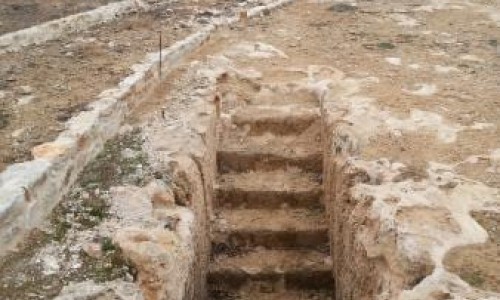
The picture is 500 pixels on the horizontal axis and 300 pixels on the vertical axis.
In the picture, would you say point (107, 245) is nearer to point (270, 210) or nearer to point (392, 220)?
Result: point (392, 220)

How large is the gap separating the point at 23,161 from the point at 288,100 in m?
2.28

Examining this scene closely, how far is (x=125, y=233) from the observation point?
3322 millimetres

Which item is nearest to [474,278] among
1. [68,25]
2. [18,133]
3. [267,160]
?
[267,160]

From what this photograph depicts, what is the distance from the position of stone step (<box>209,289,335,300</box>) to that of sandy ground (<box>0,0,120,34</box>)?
9.90 ft

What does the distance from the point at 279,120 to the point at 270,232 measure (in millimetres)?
930

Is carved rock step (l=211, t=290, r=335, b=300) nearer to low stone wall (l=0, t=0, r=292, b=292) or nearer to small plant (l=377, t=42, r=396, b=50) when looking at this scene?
low stone wall (l=0, t=0, r=292, b=292)

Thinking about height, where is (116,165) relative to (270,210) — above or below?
above

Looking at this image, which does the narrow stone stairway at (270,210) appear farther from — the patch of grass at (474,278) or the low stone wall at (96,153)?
the patch of grass at (474,278)

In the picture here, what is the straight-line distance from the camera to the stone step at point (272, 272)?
4465 mm

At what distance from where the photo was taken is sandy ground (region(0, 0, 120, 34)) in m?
6.04

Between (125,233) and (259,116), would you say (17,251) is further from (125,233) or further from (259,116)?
(259,116)

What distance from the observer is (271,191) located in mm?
4668

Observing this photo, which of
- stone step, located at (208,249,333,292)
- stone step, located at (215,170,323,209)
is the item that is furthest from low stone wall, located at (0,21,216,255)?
stone step, located at (208,249,333,292)

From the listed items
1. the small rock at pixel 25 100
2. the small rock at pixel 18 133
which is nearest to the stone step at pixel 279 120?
the small rock at pixel 25 100
